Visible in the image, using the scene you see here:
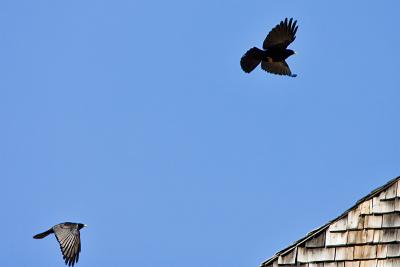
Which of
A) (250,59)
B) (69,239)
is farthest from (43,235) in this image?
(250,59)

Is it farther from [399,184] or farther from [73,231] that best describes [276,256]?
[73,231]

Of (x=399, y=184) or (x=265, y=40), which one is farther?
(x=265, y=40)

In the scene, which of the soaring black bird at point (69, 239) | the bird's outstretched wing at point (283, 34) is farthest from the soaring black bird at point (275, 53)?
the soaring black bird at point (69, 239)

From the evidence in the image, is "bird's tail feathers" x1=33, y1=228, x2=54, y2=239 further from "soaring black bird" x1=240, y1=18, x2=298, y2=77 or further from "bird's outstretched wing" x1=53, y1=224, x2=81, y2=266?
"soaring black bird" x1=240, y1=18, x2=298, y2=77

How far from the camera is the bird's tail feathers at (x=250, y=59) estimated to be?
14430mm

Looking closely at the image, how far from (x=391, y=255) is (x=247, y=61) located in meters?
4.71

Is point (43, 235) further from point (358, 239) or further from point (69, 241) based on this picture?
point (358, 239)

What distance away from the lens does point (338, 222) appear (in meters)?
10.9

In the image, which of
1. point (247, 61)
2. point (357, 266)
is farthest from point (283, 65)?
point (357, 266)

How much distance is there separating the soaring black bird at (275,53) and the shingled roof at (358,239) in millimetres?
3377

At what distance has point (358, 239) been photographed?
10.7 m

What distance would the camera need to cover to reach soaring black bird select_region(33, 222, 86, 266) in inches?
524

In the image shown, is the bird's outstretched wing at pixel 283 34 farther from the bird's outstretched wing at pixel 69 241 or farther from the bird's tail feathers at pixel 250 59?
the bird's outstretched wing at pixel 69 241

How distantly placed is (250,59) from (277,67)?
36cm
